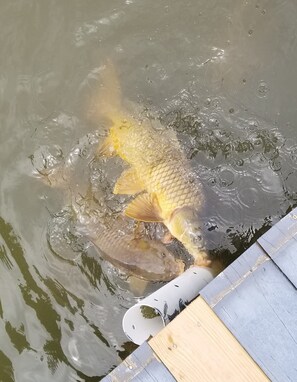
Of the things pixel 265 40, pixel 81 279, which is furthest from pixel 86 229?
pixel 265 40

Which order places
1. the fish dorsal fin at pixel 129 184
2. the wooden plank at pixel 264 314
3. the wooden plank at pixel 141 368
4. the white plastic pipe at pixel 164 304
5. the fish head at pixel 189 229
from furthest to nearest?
the fish dorsal fin at pixel 129 184 → the fish head at pixel 189 229 → the white plastic pipe at pixel 164 304 → the wooden plank at pixel 141 368 → the wooden plank at pixel 264 314

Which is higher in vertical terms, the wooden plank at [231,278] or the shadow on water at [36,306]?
the wooden plank at [231,278]

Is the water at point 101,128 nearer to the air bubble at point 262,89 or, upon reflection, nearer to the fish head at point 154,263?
the air bubble at point 262,89

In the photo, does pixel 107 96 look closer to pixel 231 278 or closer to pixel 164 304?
pixel 164 304

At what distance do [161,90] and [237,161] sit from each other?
0.69 metres

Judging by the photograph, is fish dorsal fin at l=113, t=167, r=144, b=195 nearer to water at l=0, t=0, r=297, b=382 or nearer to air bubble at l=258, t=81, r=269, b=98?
water at l=0, t=0, r=297, b=382

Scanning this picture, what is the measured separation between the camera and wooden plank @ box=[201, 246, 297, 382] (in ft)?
8.39

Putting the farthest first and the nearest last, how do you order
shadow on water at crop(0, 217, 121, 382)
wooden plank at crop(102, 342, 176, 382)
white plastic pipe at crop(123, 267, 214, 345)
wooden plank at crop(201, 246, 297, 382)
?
shadow on water at crop(0, 217, 121, 382) → white plastic pipe at crop(123, 267, 214, 345) → wooden plank at crop(102, 342, 176, 382) → wooden plank at crop(201, 246, 297, 382)

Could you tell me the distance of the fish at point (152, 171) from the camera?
3.28 meters

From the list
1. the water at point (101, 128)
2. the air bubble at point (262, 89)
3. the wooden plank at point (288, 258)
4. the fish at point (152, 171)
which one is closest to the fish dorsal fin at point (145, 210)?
the fish at point (152, 171)

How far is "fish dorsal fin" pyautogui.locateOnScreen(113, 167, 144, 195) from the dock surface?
1025 mm

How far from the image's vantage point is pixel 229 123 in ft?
12.0

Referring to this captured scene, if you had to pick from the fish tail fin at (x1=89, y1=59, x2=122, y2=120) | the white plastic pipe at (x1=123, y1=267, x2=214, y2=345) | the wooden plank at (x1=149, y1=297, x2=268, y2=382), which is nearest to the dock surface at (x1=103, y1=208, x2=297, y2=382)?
the wooden plank at (x1=149, y1=297, x2=268, y2=382)

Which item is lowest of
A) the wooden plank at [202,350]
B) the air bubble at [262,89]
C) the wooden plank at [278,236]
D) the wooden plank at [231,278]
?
the wooden plank at [202,350]
